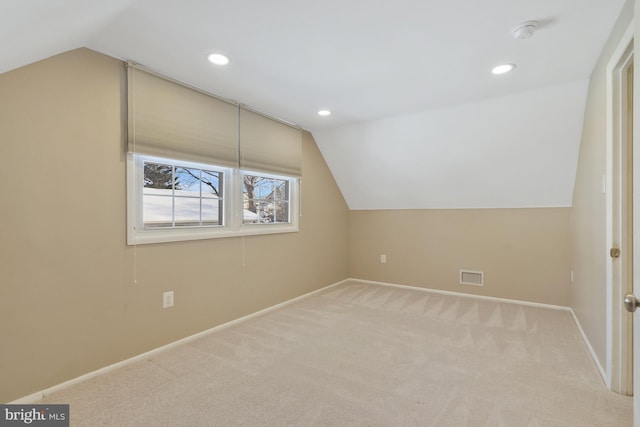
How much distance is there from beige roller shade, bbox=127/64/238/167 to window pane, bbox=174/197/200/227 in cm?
37

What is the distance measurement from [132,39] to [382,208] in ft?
11.7

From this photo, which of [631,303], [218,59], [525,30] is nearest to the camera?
[631,303]

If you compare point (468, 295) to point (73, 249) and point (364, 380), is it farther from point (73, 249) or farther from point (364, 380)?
point (73, 249)

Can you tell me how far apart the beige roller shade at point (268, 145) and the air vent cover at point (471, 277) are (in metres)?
2.50

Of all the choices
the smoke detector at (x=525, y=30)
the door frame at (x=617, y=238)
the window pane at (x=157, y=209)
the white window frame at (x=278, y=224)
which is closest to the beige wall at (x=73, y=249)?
the window pane at (x=157, y=209)

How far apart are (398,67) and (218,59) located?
4.28 ft

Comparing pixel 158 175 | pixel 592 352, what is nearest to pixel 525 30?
pixel 592 352

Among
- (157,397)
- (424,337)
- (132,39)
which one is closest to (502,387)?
(424,337)

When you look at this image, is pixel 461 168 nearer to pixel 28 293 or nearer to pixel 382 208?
pixel 382 208

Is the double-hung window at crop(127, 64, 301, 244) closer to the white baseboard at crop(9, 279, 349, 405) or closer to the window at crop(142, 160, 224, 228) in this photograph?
the window at crop(142, 160, 224, 228)

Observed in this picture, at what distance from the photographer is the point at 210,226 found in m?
2.90

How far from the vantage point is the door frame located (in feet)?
5.92

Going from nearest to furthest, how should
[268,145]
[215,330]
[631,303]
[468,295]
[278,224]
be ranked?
[631,303] < [215,330] < [268,145] < [278,224] < [468,295]

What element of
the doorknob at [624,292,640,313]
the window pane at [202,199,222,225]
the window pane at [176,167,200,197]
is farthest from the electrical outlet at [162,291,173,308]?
the doorknob at [624,292,640,313]
